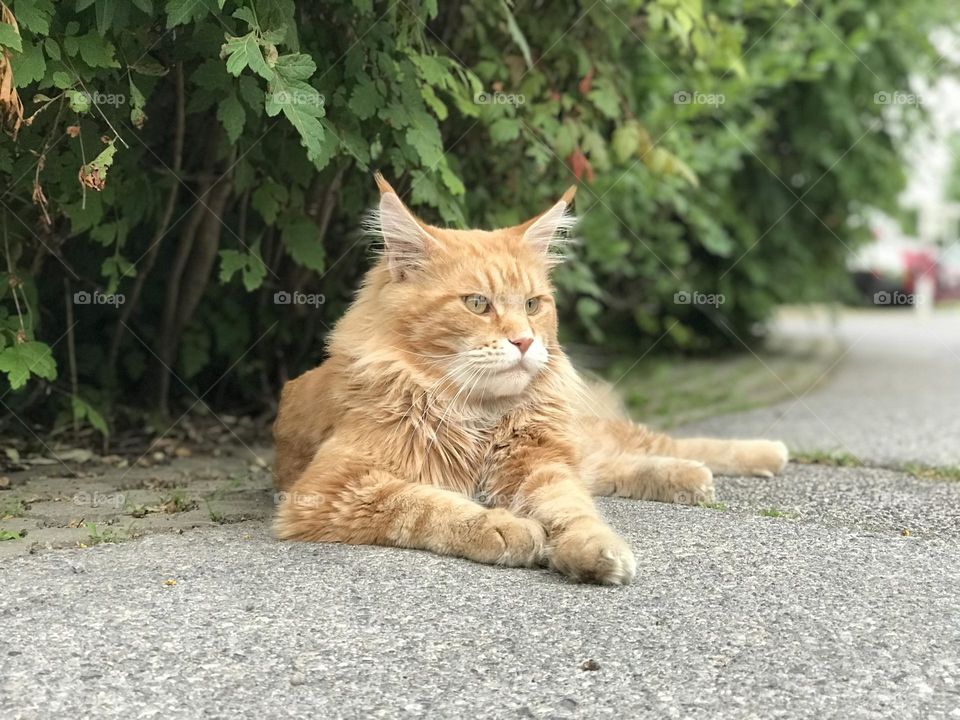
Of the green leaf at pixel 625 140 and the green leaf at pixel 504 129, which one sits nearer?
the green leaf at pixel 504 129

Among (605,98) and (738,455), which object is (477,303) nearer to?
(738,455)

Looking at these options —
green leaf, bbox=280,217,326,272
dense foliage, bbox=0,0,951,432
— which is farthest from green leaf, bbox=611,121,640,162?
green leaf, bbox=280,217,326,272

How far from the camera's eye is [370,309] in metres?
3.72

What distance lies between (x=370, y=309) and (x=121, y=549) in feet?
3.79

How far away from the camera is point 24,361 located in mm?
3898

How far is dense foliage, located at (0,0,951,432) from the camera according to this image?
3.65 meters

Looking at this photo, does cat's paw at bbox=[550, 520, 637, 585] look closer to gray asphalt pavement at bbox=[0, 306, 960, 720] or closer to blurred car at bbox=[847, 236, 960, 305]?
gray asphalt pavement at bbox=[0, 306, 960, 720]

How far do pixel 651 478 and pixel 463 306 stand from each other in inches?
45.9

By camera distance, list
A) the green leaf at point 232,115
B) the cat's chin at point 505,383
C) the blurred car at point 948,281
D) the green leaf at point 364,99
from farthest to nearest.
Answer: the blurred car at point 948,281, the green leaf at point 364,99, the green leaf at point 232,115, the cat's chin at point 505,383

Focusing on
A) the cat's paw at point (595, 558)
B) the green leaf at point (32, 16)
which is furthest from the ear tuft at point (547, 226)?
the green leaf at point (32, 16)

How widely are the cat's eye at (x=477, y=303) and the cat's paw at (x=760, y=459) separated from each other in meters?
1.71

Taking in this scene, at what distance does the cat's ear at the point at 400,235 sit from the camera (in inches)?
139

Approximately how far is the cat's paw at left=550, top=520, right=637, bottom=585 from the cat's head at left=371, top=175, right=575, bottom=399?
68 cm

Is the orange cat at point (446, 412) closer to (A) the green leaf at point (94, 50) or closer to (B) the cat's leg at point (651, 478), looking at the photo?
(B) the cat's leg at point (651, 478)
